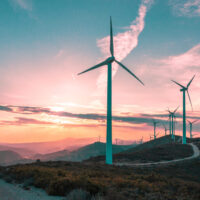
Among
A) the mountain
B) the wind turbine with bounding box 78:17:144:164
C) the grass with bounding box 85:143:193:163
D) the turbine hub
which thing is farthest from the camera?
the mountain

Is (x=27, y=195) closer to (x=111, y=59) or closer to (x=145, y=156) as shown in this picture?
(x=111, y=59)

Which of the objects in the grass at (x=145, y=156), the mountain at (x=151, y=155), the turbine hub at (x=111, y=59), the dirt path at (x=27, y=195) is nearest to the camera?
the dirt path at (x=27, y=195)

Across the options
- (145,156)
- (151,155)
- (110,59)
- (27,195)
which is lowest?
(151,155)

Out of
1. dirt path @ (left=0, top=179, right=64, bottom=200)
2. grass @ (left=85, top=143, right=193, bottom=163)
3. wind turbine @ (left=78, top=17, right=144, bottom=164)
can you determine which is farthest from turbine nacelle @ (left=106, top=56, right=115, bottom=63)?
dirt path @ (left=0, top=179, right=64, bottom=200)

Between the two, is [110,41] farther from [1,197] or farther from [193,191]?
[1,197]

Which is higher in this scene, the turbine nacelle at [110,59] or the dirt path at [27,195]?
the turbine nacelle at [110,59]

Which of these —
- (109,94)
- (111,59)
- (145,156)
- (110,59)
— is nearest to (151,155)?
(145,156)

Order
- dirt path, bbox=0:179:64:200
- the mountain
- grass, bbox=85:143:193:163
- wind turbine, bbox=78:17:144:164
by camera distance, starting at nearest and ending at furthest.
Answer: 1. dirt path, bbox=0:179:64:200
2. wind turbine, bbox=78:17:144:164
3. grass, bbox=85:143:193:163
4. the mountain

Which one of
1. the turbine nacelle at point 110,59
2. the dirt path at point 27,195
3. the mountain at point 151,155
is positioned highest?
the turbine nacelle at point 110,59

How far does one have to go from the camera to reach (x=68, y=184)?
1702cm

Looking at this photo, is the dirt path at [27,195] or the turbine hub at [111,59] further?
the turbine hub at [111,59]

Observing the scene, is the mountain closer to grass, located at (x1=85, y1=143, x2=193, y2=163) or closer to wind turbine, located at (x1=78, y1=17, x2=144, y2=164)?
grass, located at (x1=85, y1=143, x2=193, y2=163)

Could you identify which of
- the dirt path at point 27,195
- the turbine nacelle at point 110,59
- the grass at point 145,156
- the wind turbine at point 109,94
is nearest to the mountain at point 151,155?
the grass at point 145,156

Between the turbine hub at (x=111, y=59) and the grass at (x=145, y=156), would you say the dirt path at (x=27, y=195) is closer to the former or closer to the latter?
the turbine hub at (x=111, y=59)
